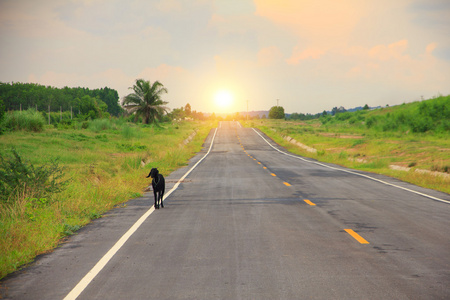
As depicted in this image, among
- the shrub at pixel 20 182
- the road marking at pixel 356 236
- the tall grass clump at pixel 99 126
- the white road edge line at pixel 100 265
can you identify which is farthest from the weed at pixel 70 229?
the tall grass clump at pixel 99 126

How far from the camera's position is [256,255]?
258 inches

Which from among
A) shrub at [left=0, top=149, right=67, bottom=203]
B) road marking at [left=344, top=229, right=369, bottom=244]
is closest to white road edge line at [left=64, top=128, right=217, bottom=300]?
shrub at [left=0, top=149, right=67, bottom=203]

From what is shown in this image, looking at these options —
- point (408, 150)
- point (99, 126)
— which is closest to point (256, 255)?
point (408, 150)

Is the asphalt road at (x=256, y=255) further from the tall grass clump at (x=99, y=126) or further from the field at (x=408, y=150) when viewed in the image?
the tall grass clump at (x=99, y=126)

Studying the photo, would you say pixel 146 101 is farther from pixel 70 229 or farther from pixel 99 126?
pixel 70 229

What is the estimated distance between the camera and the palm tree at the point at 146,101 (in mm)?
71375

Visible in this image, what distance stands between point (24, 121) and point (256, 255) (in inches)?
1472

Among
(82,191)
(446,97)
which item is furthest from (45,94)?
(82,191)

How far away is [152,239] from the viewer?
7762mm

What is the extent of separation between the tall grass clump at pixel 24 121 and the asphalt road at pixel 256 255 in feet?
101

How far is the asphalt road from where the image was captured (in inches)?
198

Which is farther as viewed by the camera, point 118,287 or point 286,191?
point 286,191

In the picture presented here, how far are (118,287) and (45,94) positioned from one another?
197637 mm

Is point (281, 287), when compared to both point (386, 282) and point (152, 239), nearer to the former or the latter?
point (386, 282)
